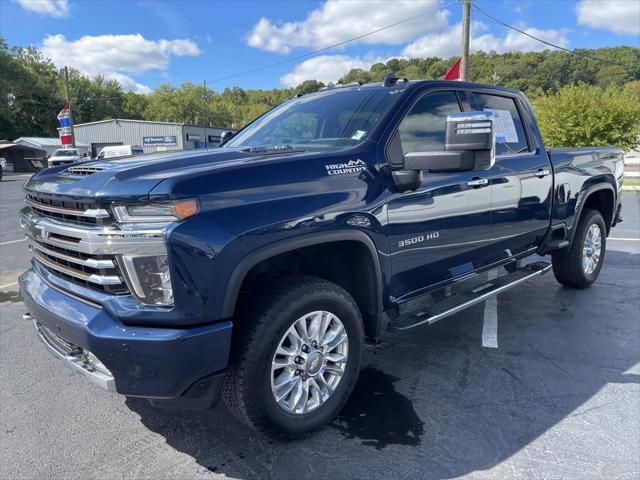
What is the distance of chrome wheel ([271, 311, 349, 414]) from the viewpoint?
2502 mm

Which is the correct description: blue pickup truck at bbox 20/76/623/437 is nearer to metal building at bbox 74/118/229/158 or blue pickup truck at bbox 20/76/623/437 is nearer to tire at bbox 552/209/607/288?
tire at bbox 552/209/607/288

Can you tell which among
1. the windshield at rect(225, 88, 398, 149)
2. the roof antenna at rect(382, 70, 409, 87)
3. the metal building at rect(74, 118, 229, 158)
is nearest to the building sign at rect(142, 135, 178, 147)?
the metal building at rect(74, 118, 229, 158)

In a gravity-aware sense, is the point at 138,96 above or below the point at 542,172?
above

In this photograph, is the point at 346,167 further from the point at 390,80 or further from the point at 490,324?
the point at 490,324

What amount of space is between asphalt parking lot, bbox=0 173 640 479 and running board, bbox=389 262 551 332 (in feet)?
1.65

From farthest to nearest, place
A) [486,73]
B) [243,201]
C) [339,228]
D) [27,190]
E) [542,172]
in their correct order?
[486,73] → [542,172] → [27,190] → [339,228] → [243,201]

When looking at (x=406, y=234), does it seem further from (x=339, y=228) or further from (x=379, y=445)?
(x=379, y=445)

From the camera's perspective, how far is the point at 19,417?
2.89 metres

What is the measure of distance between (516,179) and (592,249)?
2.10m

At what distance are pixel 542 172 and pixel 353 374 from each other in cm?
269

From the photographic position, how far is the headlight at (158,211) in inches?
81.2

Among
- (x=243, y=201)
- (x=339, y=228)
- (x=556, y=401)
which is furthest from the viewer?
(x=556, y=401)

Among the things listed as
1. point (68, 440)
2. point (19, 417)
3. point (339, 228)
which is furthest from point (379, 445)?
point (19, 417)

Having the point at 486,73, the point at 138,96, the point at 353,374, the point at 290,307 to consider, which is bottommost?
the point at 353,374
